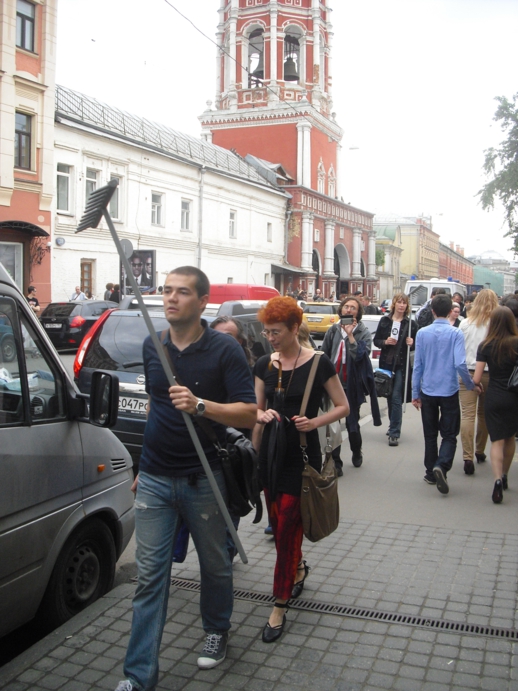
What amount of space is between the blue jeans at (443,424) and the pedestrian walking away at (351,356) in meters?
0.94

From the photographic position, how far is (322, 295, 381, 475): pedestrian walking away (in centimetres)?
824

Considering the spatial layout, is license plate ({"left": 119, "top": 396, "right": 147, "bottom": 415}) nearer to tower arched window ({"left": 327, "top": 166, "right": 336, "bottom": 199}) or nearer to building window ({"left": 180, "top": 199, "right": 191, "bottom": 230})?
building window ({"left": 180, "top": 199, "right": 191, "bottom": 230})

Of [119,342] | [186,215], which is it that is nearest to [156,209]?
[186,215]

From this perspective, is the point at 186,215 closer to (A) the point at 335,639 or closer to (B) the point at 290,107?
(B) the point at 290,107

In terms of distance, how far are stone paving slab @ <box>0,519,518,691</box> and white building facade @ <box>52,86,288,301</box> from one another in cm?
1938

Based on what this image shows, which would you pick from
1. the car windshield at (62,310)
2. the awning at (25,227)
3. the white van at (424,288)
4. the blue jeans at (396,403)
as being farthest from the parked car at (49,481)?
the awning at (25,227)

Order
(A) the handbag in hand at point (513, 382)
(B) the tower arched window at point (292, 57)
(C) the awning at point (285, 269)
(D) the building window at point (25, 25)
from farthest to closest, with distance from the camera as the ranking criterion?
1. (B) the tower arched window at point (292, 57)
2. (C) the awning at point (285, 269)
3. (D) the building window at point (25, 25)
4. (A) the handbag in hand at point (513, 382)

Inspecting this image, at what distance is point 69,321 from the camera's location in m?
22.4

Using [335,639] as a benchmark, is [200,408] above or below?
above

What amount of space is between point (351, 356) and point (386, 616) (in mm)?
4161

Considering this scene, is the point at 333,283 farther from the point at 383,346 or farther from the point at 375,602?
the point at 375,602

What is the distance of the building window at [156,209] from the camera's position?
36531mm

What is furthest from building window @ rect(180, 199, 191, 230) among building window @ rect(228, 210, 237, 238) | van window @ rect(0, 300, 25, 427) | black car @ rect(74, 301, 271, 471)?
van window @ rect(0, 300, 25, 427)

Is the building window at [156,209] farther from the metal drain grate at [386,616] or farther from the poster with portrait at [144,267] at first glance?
the metal drain grate at [386,616]
